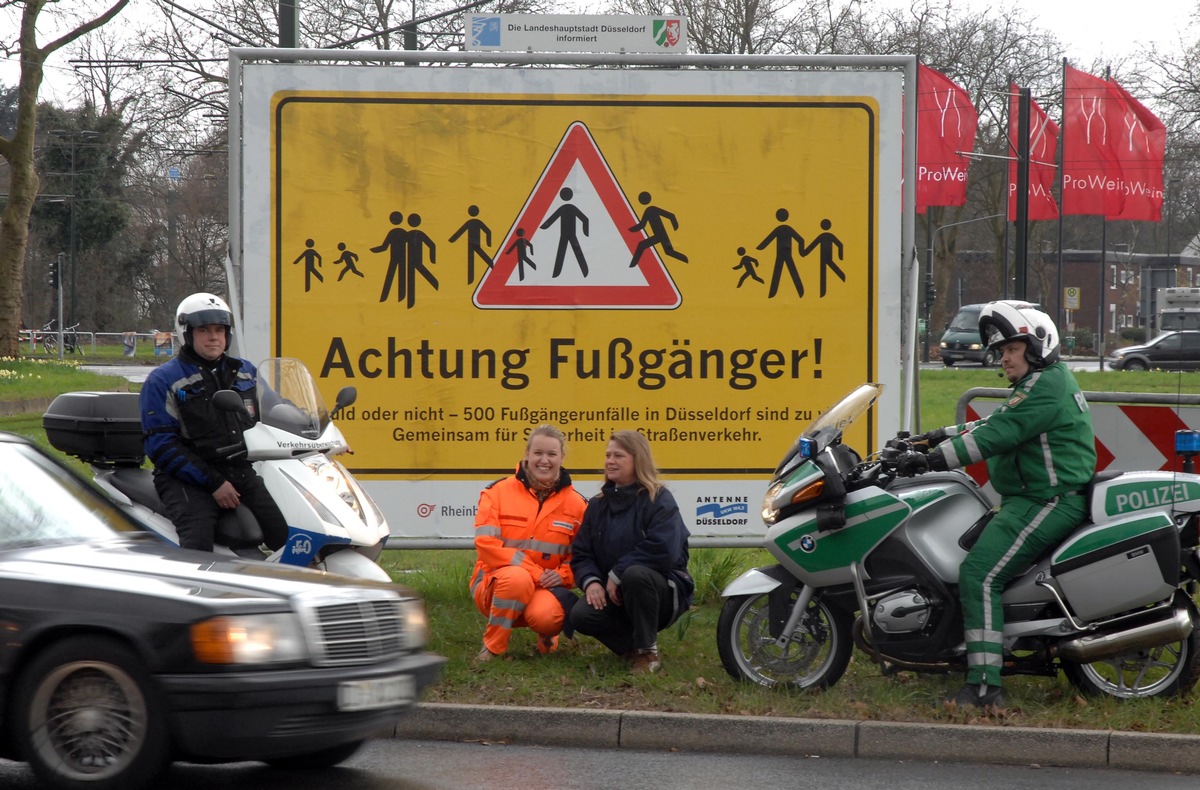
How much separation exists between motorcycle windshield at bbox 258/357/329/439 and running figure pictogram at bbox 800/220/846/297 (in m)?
3.31

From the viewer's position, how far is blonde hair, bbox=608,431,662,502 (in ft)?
24.9

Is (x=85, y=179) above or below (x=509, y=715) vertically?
above

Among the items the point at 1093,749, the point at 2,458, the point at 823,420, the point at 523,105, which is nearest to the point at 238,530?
the point at 2,458

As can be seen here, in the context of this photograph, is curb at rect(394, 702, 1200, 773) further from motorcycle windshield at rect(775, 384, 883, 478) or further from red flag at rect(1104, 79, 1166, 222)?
red flag at rect(1104, 79, 1166, 222)

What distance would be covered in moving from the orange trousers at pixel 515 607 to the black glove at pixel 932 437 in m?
2.01

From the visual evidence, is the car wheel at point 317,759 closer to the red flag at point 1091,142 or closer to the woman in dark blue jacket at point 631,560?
the woman in dark blue jacket at point 631,560


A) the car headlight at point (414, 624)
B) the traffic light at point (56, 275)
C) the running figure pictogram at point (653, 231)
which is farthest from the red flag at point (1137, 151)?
the traffic light at point (56, 275)

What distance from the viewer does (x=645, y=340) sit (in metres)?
9.16

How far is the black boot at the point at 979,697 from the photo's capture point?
6.72 meters

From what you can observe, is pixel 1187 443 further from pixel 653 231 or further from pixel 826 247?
pixel 653 231

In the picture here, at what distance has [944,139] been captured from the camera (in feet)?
107

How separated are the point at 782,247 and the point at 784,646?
3.06 meters

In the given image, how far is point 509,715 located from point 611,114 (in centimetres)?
410

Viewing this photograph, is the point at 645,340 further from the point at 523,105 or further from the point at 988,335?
the point at 988,335
